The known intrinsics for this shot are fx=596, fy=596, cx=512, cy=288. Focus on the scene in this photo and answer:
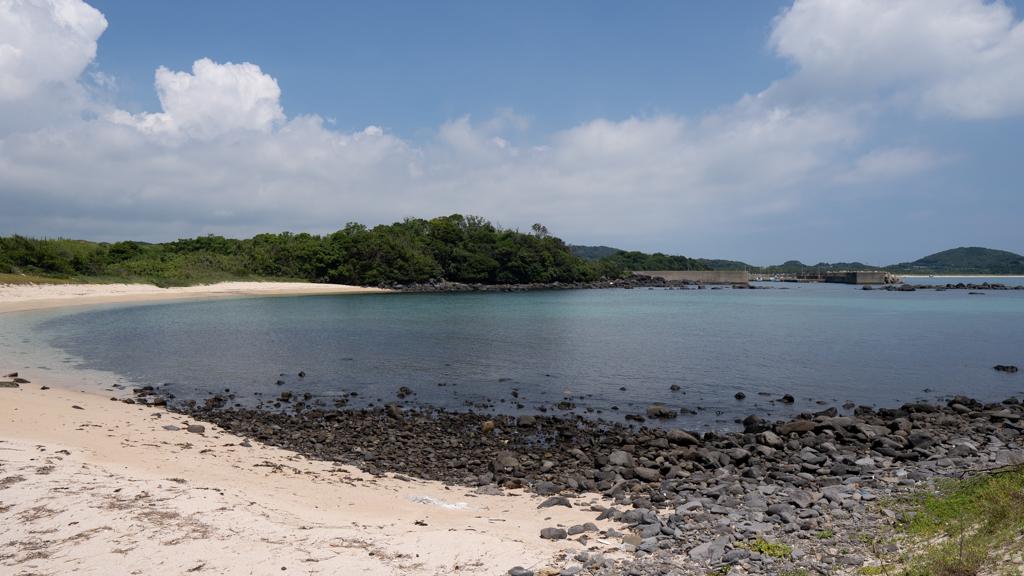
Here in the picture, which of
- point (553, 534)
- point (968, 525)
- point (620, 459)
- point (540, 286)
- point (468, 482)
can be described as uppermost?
point (540, 286)

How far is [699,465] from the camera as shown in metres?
11.9

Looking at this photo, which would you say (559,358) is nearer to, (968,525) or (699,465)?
(699,465)

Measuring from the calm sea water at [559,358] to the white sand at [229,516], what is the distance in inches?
286

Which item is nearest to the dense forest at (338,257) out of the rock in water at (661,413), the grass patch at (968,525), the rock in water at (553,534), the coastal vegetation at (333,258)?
the coastal vegetation at (333,258)

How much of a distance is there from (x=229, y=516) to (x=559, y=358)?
2135 cm

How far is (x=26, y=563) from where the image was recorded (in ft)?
20.7

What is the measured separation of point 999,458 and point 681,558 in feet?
26.3

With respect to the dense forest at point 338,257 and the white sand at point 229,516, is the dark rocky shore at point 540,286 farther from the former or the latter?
the white sand at point 229,516

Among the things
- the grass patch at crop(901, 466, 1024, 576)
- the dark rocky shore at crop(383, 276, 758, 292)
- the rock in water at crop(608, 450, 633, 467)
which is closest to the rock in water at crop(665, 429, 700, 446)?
the rock in water at crop(608, 450, 633, 467)

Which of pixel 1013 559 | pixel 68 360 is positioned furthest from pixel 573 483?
pixel 68 360

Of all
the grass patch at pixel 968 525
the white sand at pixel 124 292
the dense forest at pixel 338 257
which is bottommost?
the grass patch at pixel 968 525

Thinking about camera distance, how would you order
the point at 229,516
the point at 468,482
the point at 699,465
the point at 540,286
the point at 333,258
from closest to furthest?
the point at 229,516, the point at 468,482, the point at 699,465, the point at 333,258, the point at 540,286

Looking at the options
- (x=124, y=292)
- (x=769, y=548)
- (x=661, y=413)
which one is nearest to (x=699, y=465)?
(x=769, y=548)

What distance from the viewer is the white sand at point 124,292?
53094mm
